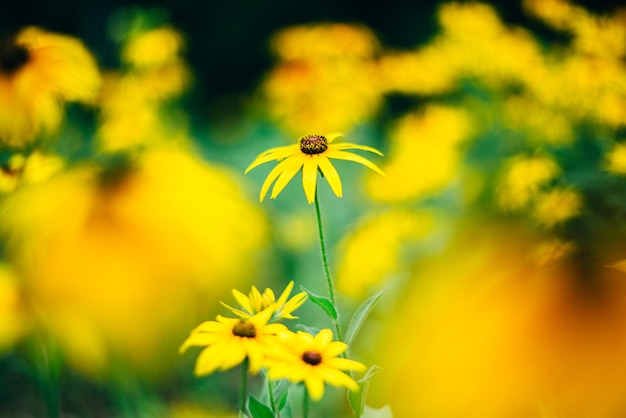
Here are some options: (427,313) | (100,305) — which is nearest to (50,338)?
(100,305)

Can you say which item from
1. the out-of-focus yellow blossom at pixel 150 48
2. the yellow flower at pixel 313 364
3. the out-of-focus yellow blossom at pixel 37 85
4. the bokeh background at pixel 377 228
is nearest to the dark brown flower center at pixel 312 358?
the yellow flower at pixel 313 364

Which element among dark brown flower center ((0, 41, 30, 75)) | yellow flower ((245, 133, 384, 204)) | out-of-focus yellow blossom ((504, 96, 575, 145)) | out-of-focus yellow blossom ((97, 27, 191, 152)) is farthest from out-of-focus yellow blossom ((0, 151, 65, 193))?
out-of-focus yellow blossom ((504, 96, 575, 145))

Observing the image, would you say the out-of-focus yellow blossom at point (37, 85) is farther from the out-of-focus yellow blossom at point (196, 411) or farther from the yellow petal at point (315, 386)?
the yellow petal at point (315, 386)

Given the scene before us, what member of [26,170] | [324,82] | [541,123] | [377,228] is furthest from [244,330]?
[324,82]

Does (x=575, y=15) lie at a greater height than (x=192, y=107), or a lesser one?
lesser

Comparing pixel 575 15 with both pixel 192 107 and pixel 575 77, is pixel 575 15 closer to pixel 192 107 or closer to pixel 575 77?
pixel 575 77

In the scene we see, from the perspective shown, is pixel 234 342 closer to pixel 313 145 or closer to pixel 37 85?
pixel 313 145

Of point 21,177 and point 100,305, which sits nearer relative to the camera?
point 21,177
